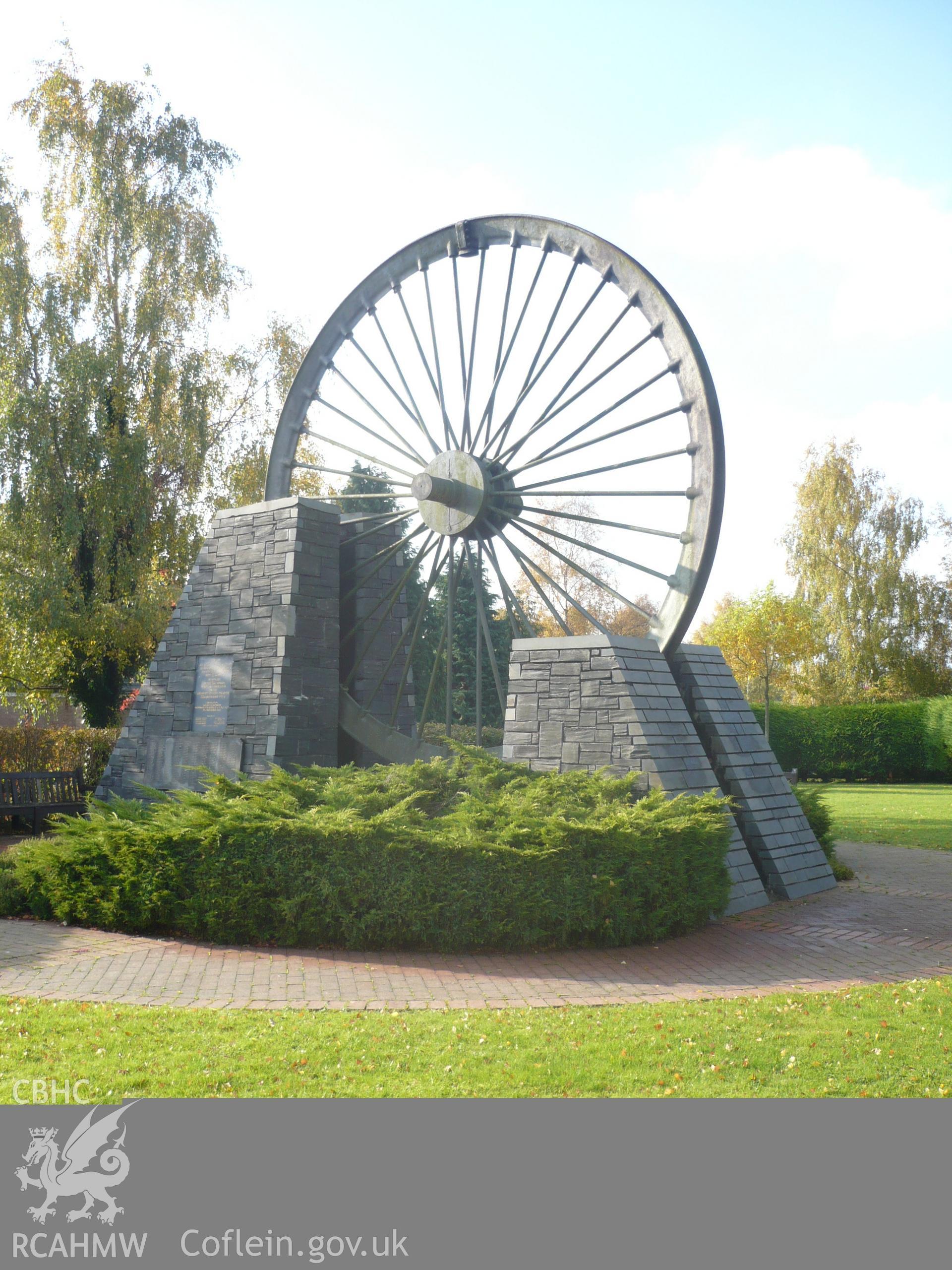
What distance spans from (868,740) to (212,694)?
18531 millimetres

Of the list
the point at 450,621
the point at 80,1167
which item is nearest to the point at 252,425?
the point at 450,621

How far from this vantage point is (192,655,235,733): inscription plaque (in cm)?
979

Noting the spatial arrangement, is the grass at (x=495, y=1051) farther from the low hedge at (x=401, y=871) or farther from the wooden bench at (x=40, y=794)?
the wooden bench at (x=40, y=794)

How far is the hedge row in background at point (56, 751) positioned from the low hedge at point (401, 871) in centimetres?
707

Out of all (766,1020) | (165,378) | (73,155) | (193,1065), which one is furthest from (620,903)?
(73,155)

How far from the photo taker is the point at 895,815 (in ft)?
49.5

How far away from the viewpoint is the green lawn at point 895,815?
1208 cm

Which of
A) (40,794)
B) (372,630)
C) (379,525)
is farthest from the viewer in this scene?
(40,794)

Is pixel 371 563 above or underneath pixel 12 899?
above

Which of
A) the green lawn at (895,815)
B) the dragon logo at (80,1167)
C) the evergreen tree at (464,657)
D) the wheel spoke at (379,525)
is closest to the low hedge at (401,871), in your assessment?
the dragon logo at (80,1167)

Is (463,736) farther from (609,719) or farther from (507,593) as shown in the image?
(609,719)

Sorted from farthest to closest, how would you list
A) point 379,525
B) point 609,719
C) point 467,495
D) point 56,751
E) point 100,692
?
point 100,692 < point 56,751 < point 379,525 < point 467,495 < point 609,719

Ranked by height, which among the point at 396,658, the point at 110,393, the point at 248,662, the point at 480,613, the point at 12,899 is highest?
the point at 110,393

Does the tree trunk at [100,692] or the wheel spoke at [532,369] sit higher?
the wheel spoke at [532,369]
